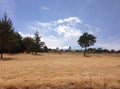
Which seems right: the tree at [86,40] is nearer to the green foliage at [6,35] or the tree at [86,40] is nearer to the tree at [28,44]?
the tree at [28,44]

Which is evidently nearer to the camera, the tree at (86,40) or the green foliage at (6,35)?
the green foliage at (6,35)

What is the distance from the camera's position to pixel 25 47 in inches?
3546

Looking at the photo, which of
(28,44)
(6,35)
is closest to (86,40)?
(28,44)

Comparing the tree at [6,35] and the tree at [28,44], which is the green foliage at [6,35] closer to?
the tree at [6,35]

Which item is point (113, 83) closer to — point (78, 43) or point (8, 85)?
point (8, 85)

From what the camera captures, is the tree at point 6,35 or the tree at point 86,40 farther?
the tree at point 86,40

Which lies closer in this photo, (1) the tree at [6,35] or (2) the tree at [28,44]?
(1) the tree at [6,35]

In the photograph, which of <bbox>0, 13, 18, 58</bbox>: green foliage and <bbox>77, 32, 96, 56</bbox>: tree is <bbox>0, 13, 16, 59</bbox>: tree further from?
<bbox>77, 32, 96, 56</bbox>: tree

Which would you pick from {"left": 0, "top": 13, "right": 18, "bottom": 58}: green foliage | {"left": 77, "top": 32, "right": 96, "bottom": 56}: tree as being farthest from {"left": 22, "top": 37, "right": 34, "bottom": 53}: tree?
{"left": 0, "top": 13, "right": 18, "bottom": 58}: green foliage

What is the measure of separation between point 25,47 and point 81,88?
77960 mm

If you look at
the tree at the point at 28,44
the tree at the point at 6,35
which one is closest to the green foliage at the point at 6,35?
the tree at the point at 6,35

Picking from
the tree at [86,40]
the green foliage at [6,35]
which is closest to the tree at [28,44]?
the tree at [86,40]

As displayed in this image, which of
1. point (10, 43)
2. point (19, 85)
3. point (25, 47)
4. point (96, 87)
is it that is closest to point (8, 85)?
point (19, 85)

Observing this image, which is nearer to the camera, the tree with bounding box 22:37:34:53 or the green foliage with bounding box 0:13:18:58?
the green foliage with bounding box 0:13:18:58
